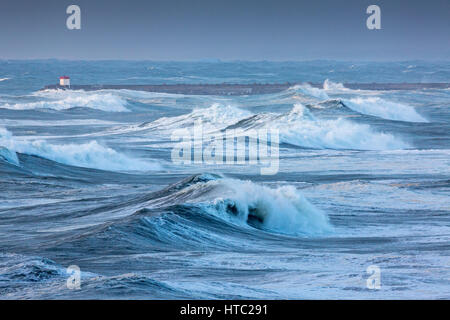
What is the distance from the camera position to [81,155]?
26.6 meters

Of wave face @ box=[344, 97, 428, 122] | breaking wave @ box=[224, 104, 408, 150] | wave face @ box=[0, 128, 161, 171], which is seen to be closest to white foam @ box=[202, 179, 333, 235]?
wave face @ box=[0, 128, 161, 171]

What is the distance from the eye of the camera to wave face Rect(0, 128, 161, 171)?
25.1m

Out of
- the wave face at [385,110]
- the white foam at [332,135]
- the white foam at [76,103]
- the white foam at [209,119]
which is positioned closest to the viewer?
the white foam at [332,135]

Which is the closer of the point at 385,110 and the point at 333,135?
the point at 333,135

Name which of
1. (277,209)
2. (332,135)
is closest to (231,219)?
(277,209)

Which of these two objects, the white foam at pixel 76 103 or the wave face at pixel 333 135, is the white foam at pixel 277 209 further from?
the white foam at pixel 76 103

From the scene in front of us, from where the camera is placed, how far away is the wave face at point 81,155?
25.1 meters

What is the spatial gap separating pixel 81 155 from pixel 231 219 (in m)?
13.3

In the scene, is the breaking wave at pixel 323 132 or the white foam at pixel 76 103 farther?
the white foam at pixel 76 103


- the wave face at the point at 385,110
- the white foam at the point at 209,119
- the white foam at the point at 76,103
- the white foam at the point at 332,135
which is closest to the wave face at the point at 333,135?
the white foam at the point at 332,135

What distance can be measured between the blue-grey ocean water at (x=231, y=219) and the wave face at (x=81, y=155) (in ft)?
0.20

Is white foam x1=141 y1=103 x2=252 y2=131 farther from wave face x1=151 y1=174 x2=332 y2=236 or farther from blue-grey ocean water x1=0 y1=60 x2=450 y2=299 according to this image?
wave face x1=151 y1=174 x2=332 y2=236

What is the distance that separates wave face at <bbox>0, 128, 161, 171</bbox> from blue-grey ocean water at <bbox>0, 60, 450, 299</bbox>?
0.20 ft

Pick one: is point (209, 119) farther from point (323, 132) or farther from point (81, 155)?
point (81, 155)
